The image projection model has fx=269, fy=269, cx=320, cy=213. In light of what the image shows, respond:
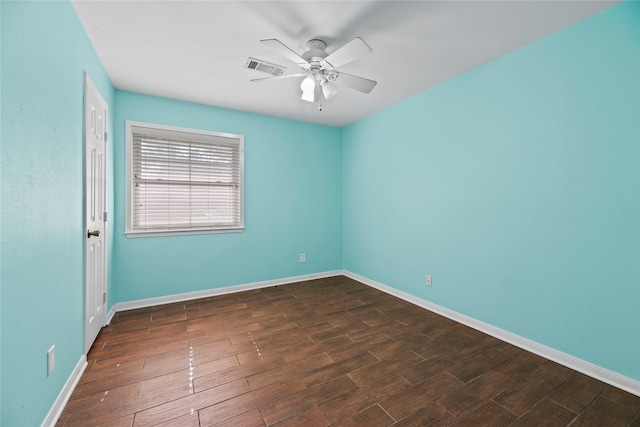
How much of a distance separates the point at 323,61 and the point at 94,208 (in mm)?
2243

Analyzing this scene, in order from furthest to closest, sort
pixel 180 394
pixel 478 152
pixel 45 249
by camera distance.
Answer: pixel 478 152 → pixel 180 394 → pixel 45 249

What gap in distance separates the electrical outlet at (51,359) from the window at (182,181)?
6.13ft

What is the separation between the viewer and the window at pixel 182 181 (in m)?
3.20

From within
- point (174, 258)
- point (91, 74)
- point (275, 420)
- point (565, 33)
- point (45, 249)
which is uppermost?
point (565, 33)

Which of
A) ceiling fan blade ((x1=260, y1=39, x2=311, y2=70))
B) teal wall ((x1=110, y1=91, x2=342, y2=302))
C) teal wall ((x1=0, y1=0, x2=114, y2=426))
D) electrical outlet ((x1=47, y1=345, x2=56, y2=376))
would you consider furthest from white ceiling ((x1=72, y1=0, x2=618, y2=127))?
electrical outlet ((x1=47, y1=345, x2=56, y2=376))

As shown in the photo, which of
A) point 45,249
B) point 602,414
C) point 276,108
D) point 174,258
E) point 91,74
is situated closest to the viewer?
point 45,249

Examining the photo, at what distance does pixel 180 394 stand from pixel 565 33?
3729 mm

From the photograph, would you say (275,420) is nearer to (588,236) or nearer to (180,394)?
(180,394)

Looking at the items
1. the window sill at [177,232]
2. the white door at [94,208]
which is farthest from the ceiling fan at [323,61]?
the window sill at [177,232]

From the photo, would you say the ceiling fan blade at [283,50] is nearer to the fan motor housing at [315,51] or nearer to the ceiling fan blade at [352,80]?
the fan motor housing at [315,51]

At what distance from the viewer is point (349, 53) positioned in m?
1.92

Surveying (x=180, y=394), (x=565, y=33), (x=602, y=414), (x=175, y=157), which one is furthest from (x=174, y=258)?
(x=565, y=33)

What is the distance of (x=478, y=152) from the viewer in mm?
2645

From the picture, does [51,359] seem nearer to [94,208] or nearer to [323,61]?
[94,208]
